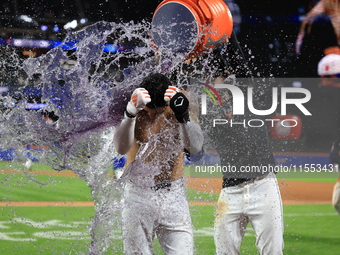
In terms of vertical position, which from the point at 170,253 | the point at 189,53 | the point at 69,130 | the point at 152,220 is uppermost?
the point at 189,53

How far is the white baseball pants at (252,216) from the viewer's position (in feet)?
9.77

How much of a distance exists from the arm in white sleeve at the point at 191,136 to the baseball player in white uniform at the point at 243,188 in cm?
52

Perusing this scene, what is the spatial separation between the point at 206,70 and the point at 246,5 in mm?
13692

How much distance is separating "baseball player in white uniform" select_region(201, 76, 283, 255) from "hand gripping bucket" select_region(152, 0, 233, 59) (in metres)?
0.63

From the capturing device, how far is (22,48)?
Result: 1964 cm

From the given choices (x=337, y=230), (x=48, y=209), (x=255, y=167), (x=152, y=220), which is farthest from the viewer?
(x=48, y=209)

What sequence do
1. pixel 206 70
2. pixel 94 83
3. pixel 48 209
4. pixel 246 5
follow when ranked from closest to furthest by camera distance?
pixel 94 83 < pixel 206 70 < pixel 48 209 < pixel 246 5

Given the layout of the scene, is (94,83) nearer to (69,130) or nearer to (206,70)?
(69,130)

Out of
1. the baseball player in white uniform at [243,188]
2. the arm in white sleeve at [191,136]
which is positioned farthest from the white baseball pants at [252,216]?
the arm in white sleeve at [191,136]

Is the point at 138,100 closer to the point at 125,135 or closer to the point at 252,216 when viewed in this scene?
the point at 125,135

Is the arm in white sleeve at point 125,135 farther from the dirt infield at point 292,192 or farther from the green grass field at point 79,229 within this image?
the dirt infield at point 292,192

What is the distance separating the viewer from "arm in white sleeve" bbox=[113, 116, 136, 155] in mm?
2500

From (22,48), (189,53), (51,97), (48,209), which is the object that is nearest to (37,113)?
(51,97)

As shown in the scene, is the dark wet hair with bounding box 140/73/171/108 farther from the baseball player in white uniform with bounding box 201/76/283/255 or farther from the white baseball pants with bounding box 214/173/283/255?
the white baseball pants with bounding box 214/173/283/255
